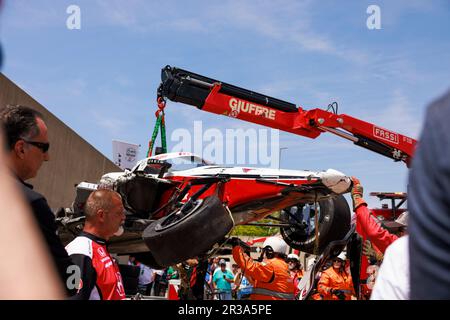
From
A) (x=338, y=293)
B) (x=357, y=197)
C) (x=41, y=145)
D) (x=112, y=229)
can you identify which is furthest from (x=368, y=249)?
(x=41, y=145)

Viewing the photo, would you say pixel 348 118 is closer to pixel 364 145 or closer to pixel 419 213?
pixel 364 145

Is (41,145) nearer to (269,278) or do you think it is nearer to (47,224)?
(47,224)

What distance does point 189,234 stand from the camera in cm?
510

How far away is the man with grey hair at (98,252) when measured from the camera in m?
2.72

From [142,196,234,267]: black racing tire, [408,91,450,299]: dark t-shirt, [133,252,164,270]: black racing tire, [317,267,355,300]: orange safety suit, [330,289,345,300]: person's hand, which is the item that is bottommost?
[330,289,345,300]: person's hand

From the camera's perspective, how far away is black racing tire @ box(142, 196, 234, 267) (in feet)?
16.8

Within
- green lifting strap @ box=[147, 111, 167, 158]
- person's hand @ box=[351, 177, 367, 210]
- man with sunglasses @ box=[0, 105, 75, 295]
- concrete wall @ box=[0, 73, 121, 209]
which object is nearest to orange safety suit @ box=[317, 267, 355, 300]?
green lifting strap @ box=[147, 111, 167, 158]

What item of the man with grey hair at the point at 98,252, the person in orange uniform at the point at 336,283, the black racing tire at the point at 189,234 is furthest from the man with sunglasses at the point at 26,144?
the person in orange uniform at the point at 336,283

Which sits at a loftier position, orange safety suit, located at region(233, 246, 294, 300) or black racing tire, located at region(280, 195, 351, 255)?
black racing tire, located at region(280, 195, 351, 255)

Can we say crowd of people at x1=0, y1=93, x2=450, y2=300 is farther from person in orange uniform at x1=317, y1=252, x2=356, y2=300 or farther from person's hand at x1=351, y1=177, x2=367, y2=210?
person in orange uniform at x1=317, y1=252, x2=356, y2=300

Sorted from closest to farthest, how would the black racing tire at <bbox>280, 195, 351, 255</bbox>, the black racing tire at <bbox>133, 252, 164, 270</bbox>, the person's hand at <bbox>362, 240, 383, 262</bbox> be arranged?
1. the black racing tire at <bbox>280, 195, 351, 255</bbox>
2. the person's hand at <bbox>362, 240, 383, 262</bbox>
3. the black racing tire at <bbox>133, 252, 164, 270</bbox>
